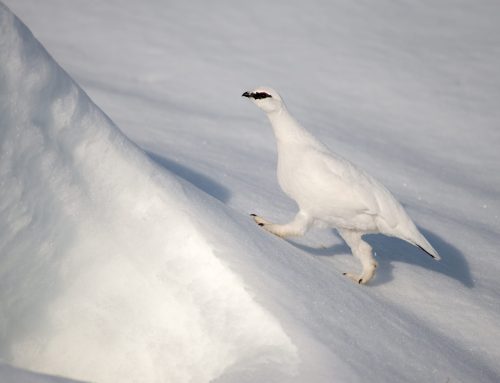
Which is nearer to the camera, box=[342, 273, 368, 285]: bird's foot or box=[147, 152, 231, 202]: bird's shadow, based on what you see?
box=[342, 273, 368, 285]: bird's foot

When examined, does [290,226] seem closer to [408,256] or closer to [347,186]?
[347,186]

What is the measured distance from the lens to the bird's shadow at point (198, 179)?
3949mm

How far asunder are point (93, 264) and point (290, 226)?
1.23 m

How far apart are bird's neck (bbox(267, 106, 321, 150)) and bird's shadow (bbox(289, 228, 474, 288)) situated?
0.62 m

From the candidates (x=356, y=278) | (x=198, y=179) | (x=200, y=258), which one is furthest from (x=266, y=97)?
(x=200, y=258)

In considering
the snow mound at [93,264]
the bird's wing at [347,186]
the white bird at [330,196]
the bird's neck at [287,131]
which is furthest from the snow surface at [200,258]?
the bird's neck at [287,131]

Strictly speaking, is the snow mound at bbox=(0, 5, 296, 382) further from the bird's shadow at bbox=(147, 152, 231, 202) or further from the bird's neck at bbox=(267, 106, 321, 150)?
the bird's shadow at bbox=(147, 152, 231, 202)

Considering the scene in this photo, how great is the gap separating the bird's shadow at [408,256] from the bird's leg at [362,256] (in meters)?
0.12

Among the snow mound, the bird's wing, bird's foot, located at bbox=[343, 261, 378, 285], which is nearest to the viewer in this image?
the snow mound

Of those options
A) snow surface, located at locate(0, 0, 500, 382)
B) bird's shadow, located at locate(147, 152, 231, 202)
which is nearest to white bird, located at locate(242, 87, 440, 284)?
snow surface, located at locate(0, 0, 500, 382)

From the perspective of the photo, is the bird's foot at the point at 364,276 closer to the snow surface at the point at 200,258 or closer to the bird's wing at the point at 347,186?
the snow surface at the point at 200,258

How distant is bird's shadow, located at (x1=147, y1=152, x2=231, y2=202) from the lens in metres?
3.95

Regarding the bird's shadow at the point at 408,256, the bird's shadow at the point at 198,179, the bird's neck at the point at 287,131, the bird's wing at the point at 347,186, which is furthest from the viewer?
the bird's shadow at the point at 198,179

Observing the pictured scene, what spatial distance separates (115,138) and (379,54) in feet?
22.8
